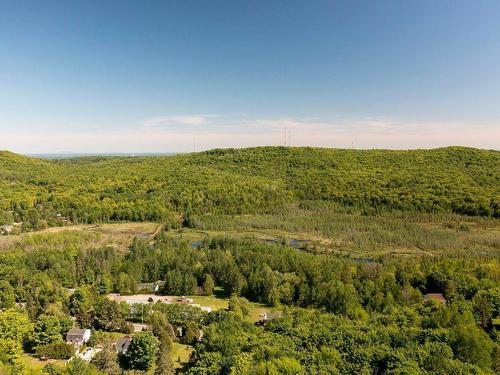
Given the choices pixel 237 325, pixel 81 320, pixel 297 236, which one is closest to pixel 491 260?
pixel 297 236

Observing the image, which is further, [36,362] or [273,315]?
[273,315]

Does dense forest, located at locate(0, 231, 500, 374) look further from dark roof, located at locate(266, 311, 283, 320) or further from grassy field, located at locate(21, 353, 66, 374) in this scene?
dark roof, located at locate(266, 311, 283, 320)

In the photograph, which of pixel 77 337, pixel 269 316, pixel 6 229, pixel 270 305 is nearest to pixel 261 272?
pixel 270 305

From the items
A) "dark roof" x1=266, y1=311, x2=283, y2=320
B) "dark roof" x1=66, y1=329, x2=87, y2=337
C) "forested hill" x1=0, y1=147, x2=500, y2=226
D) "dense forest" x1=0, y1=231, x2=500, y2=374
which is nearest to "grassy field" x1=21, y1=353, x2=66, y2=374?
"dense forest" x1=0, y1=231, x2=500, y2=374

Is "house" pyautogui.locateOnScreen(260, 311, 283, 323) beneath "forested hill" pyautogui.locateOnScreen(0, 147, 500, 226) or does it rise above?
beneath

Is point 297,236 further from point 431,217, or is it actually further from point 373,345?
point 373,345

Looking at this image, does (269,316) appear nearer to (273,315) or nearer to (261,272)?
(273,315)
